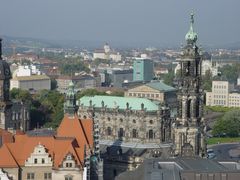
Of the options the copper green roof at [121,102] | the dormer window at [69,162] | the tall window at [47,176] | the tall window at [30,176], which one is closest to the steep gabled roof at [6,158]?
the tall window at [30,176]

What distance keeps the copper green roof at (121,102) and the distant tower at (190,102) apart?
1823cm

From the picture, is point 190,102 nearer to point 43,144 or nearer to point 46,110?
point 43,144

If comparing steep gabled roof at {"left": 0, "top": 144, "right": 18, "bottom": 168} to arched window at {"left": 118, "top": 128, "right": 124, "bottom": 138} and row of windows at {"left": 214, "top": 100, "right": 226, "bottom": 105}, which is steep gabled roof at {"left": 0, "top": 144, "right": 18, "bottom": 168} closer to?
arched window at {"left": 118, "top": 128, "right": 124, "bottom": 138}

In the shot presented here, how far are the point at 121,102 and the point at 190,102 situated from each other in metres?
22.4

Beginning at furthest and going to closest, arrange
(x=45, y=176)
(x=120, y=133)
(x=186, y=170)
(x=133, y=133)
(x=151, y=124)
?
(x=120, y=133) < (x=133, y=133) < (x=151, y=124) < (x=45, y=176) < (x=186, y=170)

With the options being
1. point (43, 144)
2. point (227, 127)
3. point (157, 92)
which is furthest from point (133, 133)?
point (157, 92)

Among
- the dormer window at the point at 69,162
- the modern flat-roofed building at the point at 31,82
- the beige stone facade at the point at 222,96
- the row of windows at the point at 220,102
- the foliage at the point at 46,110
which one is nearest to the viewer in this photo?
the dormer window at the point at 69,162

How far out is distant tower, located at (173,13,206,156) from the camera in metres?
61.9

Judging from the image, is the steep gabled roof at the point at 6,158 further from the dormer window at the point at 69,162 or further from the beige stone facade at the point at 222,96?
the beige stone facade at the point at 222,96

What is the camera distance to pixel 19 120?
339ft

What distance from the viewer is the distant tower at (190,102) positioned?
203ft

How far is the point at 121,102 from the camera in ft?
275

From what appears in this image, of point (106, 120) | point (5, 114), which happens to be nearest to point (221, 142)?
point (106, 120)

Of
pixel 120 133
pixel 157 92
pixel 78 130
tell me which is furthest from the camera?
pixel 157 92
